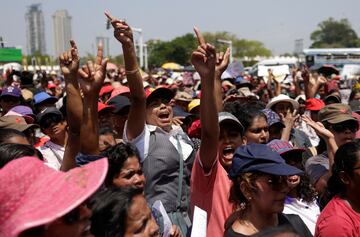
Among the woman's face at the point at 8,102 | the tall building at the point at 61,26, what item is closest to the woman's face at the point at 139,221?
the woman's face at the point at 8,102

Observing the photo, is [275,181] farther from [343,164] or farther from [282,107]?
[282,107]

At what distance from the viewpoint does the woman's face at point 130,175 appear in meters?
2.63

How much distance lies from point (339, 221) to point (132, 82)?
1.48 metres

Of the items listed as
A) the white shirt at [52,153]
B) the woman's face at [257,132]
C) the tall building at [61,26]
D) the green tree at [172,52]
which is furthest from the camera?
the tall building at [61,26]

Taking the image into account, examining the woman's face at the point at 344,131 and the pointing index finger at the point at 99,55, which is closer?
the pointing index finger at the point at 99,55

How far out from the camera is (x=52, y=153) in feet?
13.2

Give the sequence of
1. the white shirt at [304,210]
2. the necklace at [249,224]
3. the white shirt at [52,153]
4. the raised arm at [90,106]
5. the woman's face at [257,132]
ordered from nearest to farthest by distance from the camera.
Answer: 1. the necklace at [249,224]
2. the raised arm at [90,106]
3. the white shirt at [304,210]
4. the woman's face at [257,132]
5. the white shirt at [52,153]

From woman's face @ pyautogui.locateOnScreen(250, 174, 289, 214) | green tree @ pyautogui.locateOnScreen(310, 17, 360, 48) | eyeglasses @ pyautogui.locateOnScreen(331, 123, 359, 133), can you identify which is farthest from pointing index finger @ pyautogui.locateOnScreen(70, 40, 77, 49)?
green tree @ pyautogui.locateOnScreen(310, 17, 360, 48)

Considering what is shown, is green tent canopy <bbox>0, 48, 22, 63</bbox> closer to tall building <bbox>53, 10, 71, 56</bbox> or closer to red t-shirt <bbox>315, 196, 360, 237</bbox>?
red t-shirt <bbox>315, 196, 360, 237</bbox>

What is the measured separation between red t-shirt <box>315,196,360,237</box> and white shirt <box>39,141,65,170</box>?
2123 mm

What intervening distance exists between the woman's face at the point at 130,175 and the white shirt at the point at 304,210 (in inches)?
34.9

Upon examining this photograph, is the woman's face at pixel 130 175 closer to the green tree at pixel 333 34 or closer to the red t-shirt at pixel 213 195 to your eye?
the red t-shirt at pixel 213 195

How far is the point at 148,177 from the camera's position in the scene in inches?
127

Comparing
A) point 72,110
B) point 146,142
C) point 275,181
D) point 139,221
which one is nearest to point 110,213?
point 139,221
